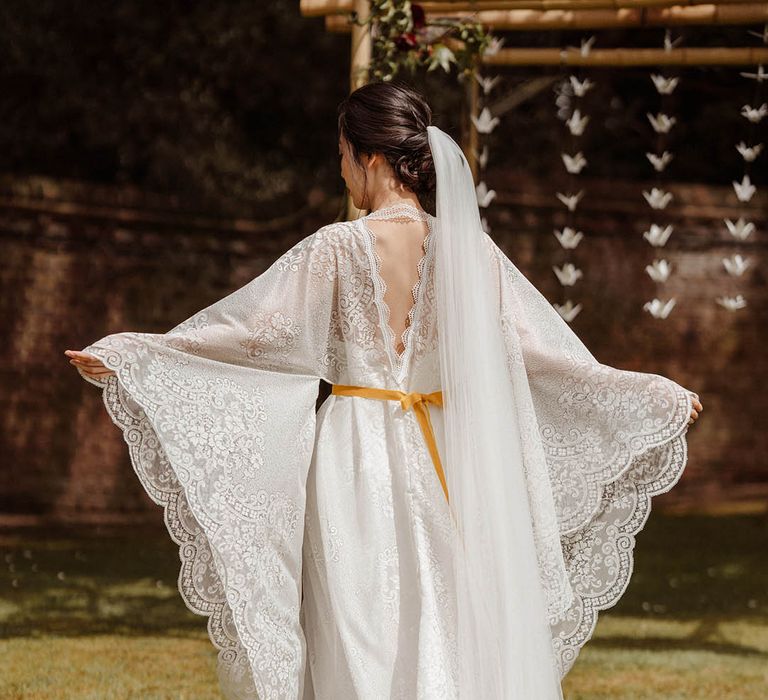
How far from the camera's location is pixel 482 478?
2.77 metres

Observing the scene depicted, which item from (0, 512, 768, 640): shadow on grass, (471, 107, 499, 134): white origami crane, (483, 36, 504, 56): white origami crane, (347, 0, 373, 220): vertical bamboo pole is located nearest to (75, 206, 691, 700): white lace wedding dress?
(347, 0, 373, 220): vertical bamboo pole

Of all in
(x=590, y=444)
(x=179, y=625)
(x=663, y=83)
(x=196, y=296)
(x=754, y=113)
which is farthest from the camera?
(x=196, y=296)

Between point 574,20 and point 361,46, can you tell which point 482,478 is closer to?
point 361,46

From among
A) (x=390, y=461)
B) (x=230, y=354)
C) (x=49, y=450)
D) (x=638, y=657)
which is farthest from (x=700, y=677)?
(x=49, y=450)

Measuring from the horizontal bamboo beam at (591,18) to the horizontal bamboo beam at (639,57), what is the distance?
136 millimetres

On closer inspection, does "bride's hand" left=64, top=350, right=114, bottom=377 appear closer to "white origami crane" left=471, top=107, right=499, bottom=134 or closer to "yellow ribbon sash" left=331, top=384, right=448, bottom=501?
"yellow ribbon sash" left=331, top=384, right=448, bottom=501

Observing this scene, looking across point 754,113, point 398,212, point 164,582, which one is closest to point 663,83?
point 754,113

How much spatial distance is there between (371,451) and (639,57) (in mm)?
2747

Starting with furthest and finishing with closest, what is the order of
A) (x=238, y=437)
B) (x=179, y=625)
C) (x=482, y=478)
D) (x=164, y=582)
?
1. (x=164, y=582)
2. (x=179, y=625)
3. (x=238, y=437)
4. (x=482, y=478)

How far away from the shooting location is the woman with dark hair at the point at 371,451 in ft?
8.92

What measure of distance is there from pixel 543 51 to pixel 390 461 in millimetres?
2669

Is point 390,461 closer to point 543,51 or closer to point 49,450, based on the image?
point 543,51

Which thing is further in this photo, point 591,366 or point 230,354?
point 591,366

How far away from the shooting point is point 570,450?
3148 millimetres
